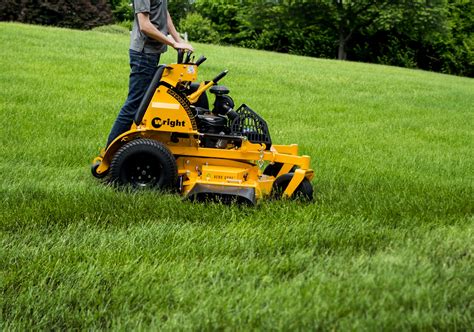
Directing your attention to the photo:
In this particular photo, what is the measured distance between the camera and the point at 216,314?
3086 mm

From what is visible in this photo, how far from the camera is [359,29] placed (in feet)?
141

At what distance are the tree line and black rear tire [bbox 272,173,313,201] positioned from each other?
110 feet

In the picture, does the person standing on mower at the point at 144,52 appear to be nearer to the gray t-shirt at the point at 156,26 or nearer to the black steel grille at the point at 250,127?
the gray t-shirt at the point at 156,26

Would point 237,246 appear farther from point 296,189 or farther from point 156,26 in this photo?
point 156,26

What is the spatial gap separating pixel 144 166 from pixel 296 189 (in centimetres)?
122

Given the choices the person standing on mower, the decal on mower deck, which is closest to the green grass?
the decal on mower deck

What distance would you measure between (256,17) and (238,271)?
135 ft

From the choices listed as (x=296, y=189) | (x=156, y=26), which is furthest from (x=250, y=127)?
(x=156, y=26)

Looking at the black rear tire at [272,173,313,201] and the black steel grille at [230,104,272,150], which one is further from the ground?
the black steel grille at [230,104,272,150]

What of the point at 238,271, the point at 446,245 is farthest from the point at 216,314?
the point at 446,245

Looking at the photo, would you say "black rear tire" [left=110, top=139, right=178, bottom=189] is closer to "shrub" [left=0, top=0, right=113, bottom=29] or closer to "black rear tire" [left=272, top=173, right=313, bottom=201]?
"black rear tire" [left=272, top=173, right=313, bottom=201]

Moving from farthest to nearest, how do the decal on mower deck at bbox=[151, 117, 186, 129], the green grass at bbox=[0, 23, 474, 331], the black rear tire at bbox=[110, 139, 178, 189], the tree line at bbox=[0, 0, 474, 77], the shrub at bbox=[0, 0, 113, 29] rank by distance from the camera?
the tree line at bbox=[0, 0, 474, 77] → the shrub at bbox=[0, 0, 113, 29] → the decal on mower deck at bbox=[151, 117, 186, 129] → the black rear tire at bbox=[110, 139, 178, 189] → the green grass at bbox=[0, 23, 474, 331]

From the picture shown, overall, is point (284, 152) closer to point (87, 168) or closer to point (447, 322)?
point (87, 168)

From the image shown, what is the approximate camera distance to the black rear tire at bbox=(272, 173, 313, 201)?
206 inches
